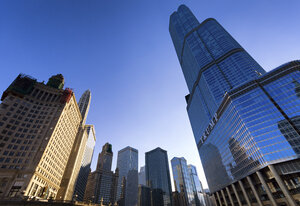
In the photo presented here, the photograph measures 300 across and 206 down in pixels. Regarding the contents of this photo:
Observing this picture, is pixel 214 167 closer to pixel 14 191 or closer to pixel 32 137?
pixel 14 191

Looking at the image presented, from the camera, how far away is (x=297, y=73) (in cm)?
7338

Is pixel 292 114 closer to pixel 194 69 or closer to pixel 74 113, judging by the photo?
pixel 194 69

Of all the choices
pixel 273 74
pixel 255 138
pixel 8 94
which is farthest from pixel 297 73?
pixel 8 94

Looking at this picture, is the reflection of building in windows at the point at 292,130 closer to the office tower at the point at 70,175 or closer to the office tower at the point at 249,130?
the office tower at the point at 249,130

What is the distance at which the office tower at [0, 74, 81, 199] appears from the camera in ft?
218

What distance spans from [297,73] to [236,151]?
48278 mm

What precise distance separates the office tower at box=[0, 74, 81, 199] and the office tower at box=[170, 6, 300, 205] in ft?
320

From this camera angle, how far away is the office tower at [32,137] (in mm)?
66562

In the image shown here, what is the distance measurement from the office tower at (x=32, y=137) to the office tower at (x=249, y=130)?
97554 millimetres

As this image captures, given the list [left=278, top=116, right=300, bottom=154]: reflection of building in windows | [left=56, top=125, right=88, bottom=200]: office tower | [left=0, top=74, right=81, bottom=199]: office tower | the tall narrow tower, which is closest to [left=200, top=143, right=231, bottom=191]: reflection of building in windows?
the tall narrow tower

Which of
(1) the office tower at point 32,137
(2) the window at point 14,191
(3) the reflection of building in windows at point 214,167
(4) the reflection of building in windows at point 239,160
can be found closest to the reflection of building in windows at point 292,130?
(4) the reflection of building in windows at point 239,160

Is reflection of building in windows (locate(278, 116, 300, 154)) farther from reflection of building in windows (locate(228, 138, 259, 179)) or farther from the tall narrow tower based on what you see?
the tall narrow tower

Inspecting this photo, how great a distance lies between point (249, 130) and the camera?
7156cm

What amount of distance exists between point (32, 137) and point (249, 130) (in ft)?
359
